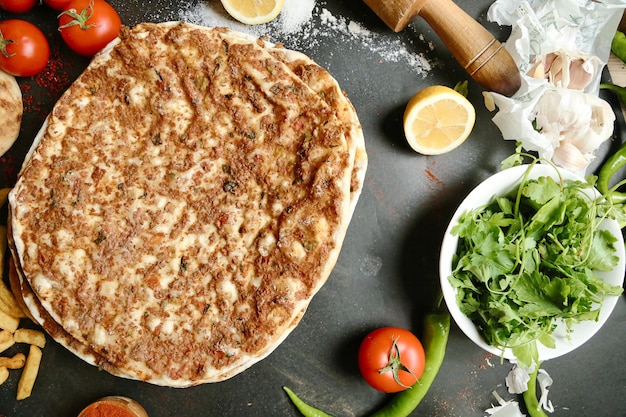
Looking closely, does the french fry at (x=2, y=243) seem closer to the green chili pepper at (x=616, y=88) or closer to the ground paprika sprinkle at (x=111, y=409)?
the ground paprika sprinkle at (x=111, y=409)

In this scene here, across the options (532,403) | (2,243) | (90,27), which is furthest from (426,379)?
(90,27)

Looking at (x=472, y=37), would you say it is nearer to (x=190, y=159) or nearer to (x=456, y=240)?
(x=456, y=240)

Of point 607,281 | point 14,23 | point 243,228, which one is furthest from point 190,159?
point 607,281

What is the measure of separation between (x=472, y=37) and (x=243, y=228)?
150cm

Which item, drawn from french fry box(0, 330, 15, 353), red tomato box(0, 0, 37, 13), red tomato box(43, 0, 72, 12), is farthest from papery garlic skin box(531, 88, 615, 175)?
french fry box(0, 330, 15, 353)

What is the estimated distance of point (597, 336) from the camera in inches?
131

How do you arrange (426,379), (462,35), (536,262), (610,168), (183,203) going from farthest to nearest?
(610,168), (426,379), (462,35), (536,262), (183,203)

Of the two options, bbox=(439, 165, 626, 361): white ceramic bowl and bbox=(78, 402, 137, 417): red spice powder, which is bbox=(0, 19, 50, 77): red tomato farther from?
bbox=(439, 165, 626, 361): white ceramic bowl

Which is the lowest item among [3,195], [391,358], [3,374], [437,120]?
[3,374]

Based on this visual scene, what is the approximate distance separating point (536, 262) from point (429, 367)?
78cm

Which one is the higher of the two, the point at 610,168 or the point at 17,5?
the point at 610,168

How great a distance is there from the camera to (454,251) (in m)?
2.99

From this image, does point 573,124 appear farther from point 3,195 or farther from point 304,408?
point 3,195

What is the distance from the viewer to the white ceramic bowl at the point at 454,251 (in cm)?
292
